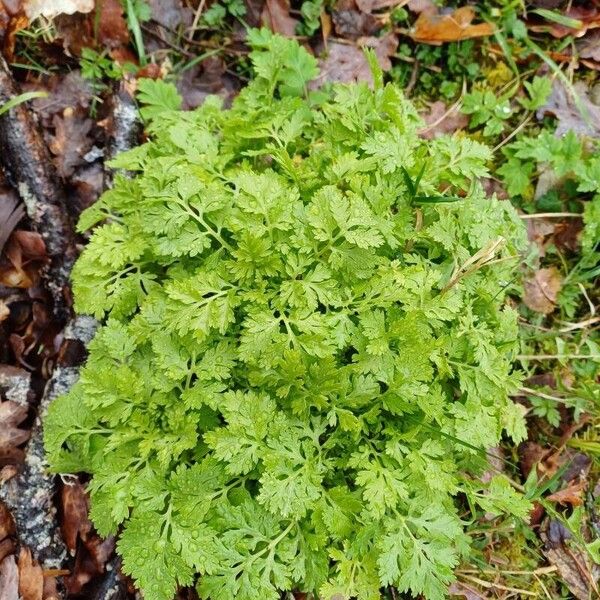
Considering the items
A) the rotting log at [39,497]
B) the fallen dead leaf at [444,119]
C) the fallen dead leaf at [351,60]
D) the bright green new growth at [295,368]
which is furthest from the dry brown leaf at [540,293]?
the rotting log at [39,497]

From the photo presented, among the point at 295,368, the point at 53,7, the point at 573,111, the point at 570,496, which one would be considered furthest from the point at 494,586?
the point at 53,7

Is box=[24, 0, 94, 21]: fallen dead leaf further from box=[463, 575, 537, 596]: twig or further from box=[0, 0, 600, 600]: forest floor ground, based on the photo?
box=[463, 575, 537, 596]: twig

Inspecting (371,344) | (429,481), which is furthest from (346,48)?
(429,481)

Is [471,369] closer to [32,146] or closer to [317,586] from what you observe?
[317,586]

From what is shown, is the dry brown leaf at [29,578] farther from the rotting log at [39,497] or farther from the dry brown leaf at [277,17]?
the dry brown leaf at [277,17]

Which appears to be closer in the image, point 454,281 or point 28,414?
point 454,281
